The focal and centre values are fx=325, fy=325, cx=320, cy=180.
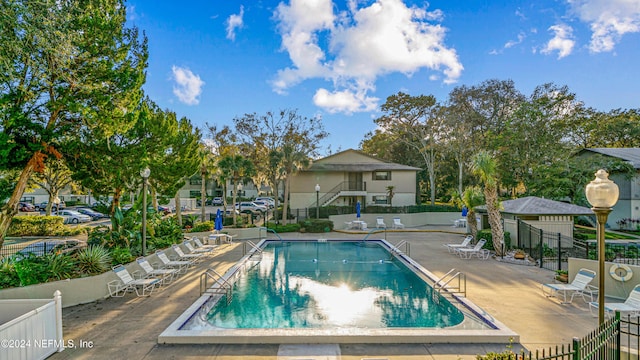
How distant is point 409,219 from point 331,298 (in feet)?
67.5

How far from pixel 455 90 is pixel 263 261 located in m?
32.0

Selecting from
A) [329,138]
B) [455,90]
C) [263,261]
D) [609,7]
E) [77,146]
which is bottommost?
[263,261]

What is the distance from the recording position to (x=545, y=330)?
7.42 meters

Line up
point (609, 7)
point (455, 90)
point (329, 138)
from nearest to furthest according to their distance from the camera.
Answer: point (609, 7) → point (329, 138) → point (455, 90)

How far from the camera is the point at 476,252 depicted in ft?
51.5

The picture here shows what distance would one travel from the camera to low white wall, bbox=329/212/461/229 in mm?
27772

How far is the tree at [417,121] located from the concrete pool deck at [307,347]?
1020 inches

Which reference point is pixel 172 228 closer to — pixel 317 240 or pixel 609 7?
pixel 317 240

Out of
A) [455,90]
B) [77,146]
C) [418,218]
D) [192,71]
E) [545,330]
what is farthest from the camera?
[455,90]

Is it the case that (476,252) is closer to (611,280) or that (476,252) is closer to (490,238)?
(490,238)

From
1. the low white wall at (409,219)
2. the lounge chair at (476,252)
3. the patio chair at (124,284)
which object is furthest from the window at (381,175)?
the patio chair at (124,284)

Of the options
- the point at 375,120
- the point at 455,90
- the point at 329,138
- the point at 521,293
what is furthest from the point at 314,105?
the point at 521,293

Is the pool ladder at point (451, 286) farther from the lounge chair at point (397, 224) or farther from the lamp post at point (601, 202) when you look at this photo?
the lounge chair at point (397, 224)

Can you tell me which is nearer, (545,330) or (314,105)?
(545,330)
